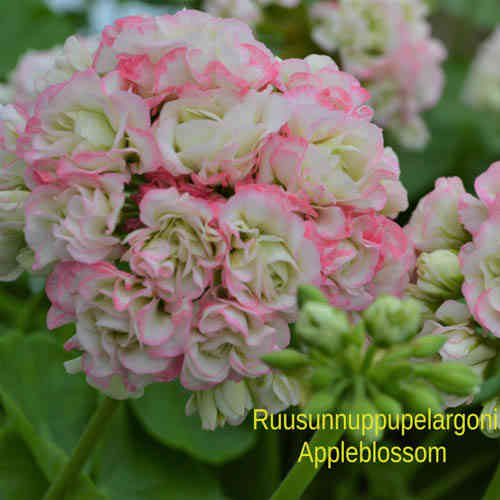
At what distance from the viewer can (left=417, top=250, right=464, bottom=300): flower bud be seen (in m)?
0.52

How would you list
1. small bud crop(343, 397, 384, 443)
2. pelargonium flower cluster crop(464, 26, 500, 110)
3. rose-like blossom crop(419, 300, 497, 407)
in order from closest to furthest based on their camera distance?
small bud crop(343, 397, 384, 443) → rose-like blossom crop(419, 300, 497, 407) → pelargonium flower cluster crop(464, 26, 500, 110)

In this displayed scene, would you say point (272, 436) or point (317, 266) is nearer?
point (317, 266)

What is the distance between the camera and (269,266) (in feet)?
1.57

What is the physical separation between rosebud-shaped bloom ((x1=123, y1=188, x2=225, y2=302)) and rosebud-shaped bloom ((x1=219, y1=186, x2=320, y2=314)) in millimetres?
13

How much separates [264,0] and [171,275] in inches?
28.5

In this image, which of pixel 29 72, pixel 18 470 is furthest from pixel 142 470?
pixel 29 72

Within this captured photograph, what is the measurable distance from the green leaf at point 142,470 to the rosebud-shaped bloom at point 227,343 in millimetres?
318

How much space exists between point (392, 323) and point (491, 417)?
15 centimetres

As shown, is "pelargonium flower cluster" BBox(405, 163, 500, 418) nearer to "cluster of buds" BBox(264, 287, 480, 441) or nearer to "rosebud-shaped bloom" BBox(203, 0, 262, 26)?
"cluster of buds" BBox(264, 287, 480, 441)

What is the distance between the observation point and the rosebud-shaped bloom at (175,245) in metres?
0.46

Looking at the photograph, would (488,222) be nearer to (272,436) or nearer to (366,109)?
(366,109)

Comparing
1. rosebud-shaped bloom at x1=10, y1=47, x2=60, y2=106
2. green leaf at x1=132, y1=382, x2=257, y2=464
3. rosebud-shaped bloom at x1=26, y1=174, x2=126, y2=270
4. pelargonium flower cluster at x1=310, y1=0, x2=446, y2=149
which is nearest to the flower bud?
rosebud-shaped bloom at x1=26, y1=174, x2=126, y2=270

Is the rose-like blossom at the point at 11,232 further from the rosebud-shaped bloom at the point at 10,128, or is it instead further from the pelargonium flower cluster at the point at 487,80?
the pelargonium flower cluster at the point at 487,80

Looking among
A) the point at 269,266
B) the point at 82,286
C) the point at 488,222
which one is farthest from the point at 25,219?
the point at 488,222
